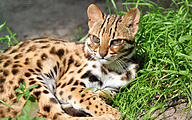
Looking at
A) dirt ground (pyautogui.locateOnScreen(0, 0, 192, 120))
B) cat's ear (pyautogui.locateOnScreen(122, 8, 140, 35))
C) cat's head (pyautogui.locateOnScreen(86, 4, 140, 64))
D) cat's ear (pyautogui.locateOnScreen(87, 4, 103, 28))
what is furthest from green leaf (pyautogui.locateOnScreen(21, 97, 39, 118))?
dirt ground (pyautogui.locateOnScreen(0, 0, 192, 120))

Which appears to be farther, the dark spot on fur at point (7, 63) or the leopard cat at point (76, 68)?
the dark spot on fur at point (7, 63)

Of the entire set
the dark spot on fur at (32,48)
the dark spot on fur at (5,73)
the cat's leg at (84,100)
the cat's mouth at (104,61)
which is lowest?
the cat's leg at (84,100)

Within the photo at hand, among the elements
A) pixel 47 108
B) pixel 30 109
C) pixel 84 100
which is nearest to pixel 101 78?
pixel 84 100

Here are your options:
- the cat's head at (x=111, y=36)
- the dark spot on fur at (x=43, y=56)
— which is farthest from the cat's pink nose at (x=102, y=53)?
the dark spot on fur at (x=43, y=56)

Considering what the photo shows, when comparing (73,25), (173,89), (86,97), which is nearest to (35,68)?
(86,97)

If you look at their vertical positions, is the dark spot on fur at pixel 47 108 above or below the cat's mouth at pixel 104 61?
below

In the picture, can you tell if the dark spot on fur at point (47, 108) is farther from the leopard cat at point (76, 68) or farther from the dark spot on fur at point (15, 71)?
the dark spot on fur at point (15, 71)

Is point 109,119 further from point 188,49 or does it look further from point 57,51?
point 188,49
